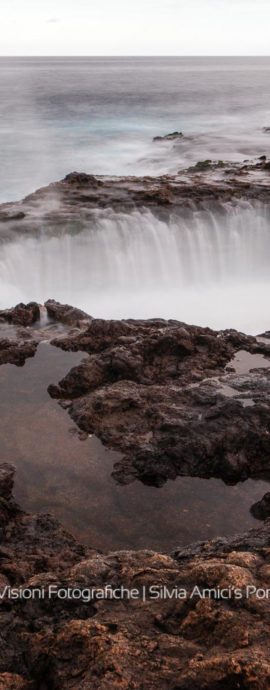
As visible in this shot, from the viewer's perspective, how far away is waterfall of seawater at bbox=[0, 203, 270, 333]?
12719 millimetres

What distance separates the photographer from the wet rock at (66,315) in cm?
990

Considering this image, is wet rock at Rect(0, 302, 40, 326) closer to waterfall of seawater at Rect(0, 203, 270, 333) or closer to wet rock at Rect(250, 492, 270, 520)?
waterfall of seawater at Rect(0, 203, 270, 333)

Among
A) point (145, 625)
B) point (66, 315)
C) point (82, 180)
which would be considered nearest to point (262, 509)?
point (145, 625)

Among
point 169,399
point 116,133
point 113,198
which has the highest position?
point 116,133

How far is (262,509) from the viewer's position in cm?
584

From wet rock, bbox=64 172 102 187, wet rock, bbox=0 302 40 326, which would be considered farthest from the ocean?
wet rock, bbox=0 302 40 326

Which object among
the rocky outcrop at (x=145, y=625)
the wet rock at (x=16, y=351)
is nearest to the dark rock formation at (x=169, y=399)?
the wet rock at (x=16, y=351)

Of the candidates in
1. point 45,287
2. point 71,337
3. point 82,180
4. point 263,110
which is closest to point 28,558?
point 71,337

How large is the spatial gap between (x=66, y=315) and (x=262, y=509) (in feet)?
17.5

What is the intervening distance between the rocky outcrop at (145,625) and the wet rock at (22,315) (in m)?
5.98

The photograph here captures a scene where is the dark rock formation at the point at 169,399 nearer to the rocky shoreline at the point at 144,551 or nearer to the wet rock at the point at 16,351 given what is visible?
the rocky shoreline at the point at 144,551

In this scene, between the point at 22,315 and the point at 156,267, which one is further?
the point at 156,267

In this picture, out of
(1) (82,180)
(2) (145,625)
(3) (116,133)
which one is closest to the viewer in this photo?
(2) (145,625)

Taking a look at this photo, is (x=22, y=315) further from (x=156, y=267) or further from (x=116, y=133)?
(x=116, y=133)
